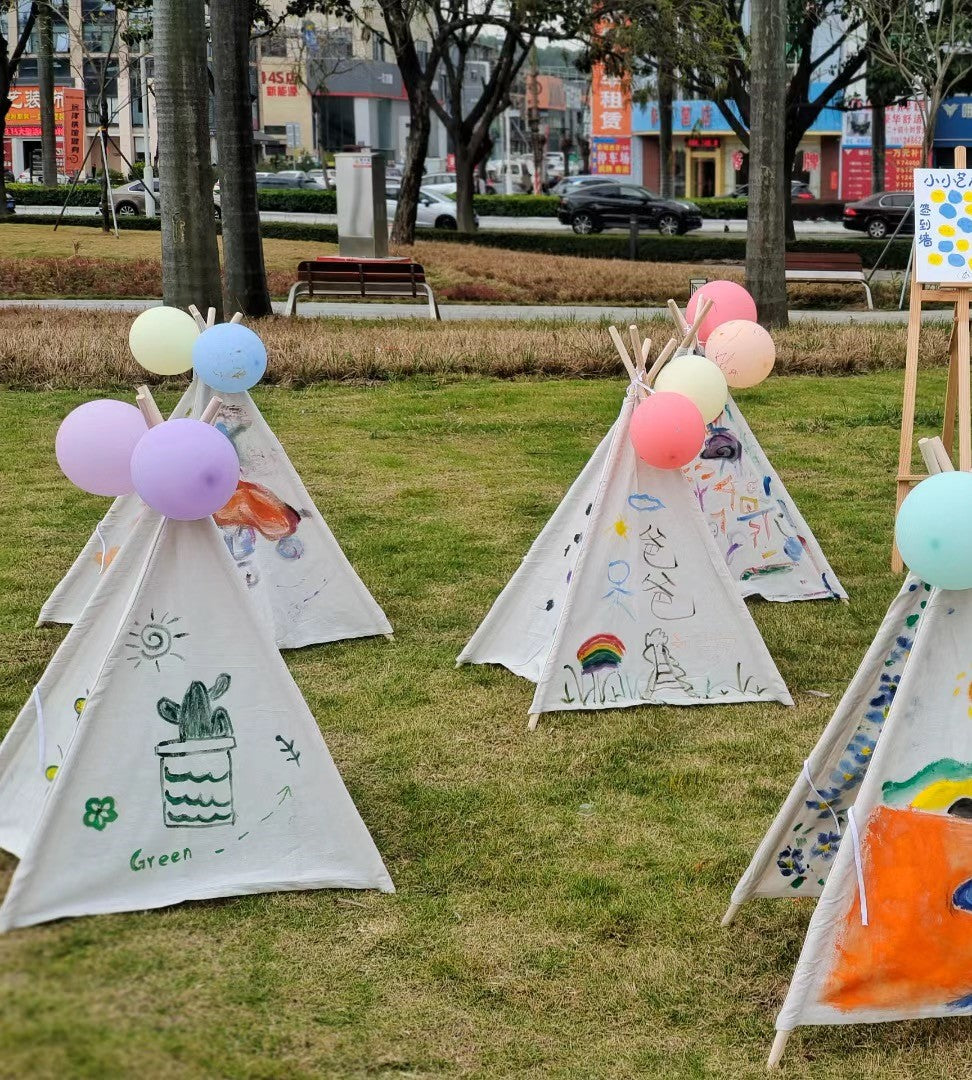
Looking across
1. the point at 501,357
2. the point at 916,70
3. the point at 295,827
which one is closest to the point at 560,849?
the point at 295,827

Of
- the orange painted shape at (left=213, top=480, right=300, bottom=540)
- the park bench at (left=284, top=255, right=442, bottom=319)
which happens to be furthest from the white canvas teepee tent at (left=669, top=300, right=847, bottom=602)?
the park bench at (left=284, top=255, right=442, bottom=319)

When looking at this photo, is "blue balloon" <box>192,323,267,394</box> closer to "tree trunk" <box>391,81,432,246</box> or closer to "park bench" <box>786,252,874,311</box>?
"park bench" <box>786,252,874,311</box>

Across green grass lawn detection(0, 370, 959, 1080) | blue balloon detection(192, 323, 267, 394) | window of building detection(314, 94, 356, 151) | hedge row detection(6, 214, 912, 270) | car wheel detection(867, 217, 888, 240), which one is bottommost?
green grass lawn detection(0, 370, 959, 1080)

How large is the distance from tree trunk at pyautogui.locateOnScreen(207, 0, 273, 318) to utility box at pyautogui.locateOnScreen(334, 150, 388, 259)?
244 inches

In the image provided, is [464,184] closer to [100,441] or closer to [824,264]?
[824,264]

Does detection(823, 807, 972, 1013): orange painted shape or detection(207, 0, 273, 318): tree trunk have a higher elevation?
detection(207, 0, 273, 318): tree trunk

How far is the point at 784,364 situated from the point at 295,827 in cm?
1094

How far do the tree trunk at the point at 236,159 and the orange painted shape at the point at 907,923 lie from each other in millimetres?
12430

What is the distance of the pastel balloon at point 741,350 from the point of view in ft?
20.2

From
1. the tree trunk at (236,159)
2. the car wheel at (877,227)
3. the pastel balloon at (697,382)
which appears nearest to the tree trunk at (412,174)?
the tree trunk at (236,159)

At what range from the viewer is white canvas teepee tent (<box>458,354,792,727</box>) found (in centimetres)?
548

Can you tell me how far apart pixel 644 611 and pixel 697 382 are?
910mm

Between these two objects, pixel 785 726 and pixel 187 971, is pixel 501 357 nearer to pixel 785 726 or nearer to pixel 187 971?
pixel 785 726

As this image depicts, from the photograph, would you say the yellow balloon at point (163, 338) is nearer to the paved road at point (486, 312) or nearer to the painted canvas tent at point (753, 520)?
the painted canvas tent at point (753, 520)
